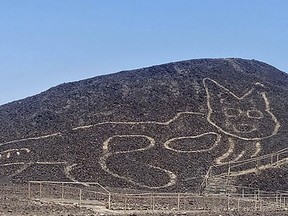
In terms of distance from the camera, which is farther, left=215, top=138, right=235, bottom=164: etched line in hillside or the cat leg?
left=215, top=138, right=235, bottom=164: etched line in hillside

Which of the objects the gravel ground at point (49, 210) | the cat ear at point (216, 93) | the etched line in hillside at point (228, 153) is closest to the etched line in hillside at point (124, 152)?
the etched line in hillside at point (228, 153)

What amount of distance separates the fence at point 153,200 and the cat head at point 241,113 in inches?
600

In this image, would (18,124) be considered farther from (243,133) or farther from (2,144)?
(243,133)

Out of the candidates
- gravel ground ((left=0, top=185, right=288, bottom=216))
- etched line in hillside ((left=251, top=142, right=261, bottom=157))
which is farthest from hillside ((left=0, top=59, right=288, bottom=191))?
gravel ground ((left=0, top=185, right=288, bottom=216))

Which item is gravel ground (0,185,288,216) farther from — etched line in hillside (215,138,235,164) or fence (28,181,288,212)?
etched line in hillside (215,138,235,164)

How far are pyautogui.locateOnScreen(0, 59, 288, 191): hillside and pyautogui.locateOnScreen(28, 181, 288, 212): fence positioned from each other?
6276 millimetres

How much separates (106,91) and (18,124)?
1106 centimetres

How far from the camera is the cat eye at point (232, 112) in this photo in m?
64.1

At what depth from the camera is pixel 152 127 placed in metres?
60.3

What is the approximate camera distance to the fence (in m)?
34.7

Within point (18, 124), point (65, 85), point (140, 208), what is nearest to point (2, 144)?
point (18, 124)

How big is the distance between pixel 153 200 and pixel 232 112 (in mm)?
31662

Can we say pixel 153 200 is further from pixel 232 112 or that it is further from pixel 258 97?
pixel 258 97

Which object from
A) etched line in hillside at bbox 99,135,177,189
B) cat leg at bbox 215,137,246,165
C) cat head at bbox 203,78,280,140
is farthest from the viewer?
cat head at bbox 203,78,280,140
